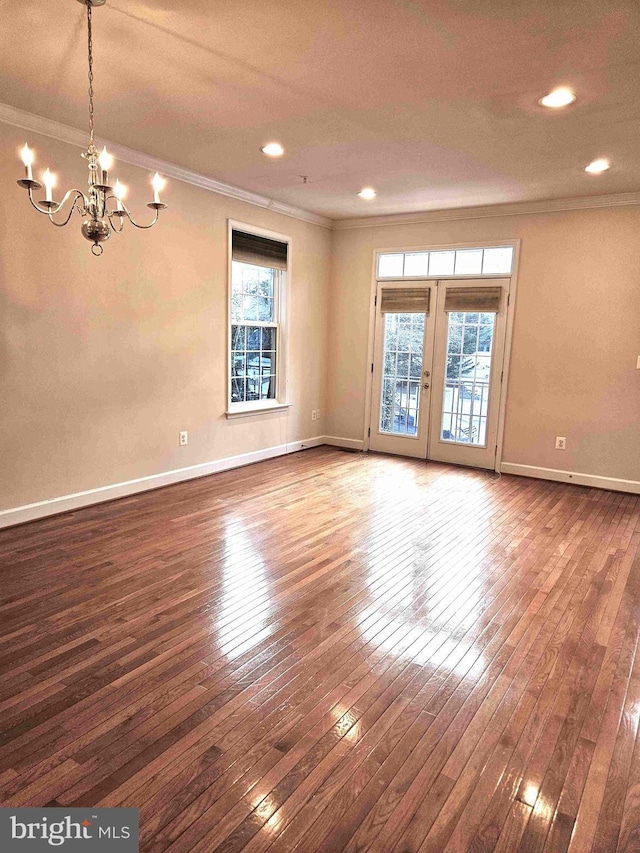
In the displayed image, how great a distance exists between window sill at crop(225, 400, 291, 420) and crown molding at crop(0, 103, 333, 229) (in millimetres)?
2087

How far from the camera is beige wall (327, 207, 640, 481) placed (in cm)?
531

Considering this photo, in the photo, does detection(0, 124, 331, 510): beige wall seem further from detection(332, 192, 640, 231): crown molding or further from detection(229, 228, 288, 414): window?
detection(332, 192, 640, 231): crown molding

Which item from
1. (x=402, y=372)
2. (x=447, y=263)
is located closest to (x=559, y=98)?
(x=447, y=263)

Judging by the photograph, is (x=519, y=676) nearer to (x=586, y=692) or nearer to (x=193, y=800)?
(x=586, y=692)

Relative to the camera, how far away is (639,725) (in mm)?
2141

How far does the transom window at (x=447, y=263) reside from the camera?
5.95 metres

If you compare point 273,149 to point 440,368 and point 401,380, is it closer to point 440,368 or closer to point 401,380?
point 440,368

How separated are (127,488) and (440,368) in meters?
3.61

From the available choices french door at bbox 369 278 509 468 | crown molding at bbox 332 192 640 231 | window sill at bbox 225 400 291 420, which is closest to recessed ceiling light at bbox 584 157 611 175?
crown molding at bbox 332 192 640 231

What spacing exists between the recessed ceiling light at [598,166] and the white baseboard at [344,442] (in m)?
3.82

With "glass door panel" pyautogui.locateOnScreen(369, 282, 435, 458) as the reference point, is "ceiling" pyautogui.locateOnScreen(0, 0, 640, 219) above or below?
above

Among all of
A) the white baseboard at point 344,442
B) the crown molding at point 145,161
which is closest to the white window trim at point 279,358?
the crown molding at point 145,161

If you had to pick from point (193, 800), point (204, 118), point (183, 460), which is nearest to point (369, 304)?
point (183, 460)

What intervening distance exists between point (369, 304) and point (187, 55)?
422 cm
